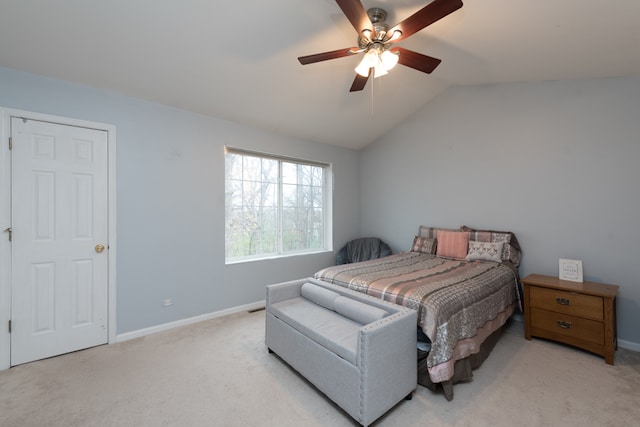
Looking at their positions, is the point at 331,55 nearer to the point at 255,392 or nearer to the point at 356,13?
the point at 356,13

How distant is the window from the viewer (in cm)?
363

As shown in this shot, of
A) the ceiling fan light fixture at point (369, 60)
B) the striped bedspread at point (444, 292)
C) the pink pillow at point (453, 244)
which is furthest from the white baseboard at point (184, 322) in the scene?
the ceiling fan light fixture at point (369, 60)

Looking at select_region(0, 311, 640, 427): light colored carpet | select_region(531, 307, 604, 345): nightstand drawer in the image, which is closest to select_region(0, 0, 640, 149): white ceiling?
select_region(531, 307, 604, 345): nightstand drawer

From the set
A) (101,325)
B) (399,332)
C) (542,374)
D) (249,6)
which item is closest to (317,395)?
(399,332)

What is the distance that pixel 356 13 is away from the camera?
68.4 inches

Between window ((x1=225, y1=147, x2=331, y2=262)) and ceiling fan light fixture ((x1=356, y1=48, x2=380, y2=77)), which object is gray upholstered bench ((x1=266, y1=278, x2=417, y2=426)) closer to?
window ((x1=225, y1=147, x2=331, y2=262))

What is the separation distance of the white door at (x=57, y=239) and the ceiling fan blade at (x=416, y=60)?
2745mm

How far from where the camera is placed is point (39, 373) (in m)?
2.22

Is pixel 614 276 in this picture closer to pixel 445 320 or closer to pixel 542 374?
pixel 542 374

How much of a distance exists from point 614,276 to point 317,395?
9.94 feet

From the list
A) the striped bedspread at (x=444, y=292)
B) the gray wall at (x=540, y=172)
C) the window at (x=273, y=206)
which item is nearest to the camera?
the striped bedspread at (x=444, y=292)

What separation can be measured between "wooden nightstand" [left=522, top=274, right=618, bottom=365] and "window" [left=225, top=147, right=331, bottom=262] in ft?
9.06

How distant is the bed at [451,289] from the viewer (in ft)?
6.34

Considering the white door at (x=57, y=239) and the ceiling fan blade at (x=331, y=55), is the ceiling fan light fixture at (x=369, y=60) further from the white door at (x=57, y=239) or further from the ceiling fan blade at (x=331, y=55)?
the white door at (x=57, y=239)
